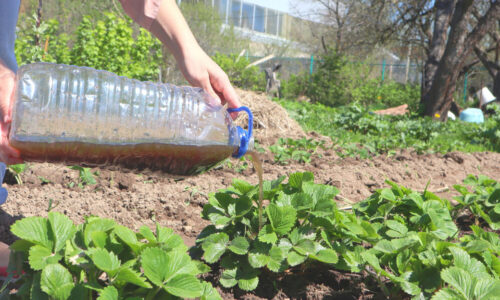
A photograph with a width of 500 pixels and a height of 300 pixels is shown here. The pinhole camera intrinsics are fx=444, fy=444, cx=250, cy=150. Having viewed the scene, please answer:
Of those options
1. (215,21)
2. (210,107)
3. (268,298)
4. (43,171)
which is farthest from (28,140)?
(215,21)

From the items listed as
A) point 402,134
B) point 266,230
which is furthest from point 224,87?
point 402,134

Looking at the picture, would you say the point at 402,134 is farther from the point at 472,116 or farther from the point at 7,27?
the point at 472,116

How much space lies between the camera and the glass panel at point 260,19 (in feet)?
106

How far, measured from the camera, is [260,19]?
107 ft

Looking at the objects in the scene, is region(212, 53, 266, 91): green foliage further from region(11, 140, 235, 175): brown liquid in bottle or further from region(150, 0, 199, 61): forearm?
region(11, 140, 235, 175): brown liquid in bottle

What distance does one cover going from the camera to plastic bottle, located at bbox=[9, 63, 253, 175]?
1.40 m

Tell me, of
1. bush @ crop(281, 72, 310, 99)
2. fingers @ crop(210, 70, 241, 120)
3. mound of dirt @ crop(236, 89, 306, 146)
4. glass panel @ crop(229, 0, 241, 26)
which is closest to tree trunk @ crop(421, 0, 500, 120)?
mound of dirt @ crop(236, 89, 306, 146)

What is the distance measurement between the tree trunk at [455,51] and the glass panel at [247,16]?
22.5 metres

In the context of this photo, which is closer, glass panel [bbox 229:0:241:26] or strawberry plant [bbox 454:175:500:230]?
strawberry plant [bbox 454:175:500:230]

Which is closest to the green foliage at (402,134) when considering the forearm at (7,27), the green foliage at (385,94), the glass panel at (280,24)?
the forearm at (7,27)

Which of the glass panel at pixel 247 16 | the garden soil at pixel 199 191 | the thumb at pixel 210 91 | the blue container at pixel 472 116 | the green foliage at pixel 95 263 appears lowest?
the garden soil at pixel 199 191

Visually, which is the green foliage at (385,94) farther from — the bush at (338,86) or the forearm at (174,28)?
the forearm at (174,28)

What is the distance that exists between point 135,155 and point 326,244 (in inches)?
29.8

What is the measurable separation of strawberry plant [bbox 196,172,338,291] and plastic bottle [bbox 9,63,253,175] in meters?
0.20
